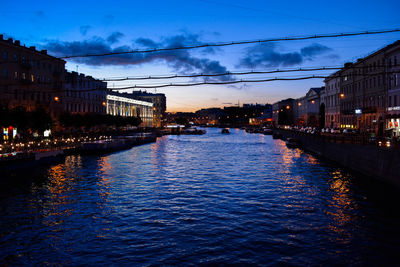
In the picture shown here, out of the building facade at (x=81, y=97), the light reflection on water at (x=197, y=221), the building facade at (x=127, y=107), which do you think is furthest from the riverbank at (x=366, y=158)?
the building facade at (x=127, y=107)

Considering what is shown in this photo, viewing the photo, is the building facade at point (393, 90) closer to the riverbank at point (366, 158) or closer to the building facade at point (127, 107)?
the riverbank at point (366, 158)

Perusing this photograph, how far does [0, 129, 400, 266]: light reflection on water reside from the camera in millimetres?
13750

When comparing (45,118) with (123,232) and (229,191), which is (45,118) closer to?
(229,191)

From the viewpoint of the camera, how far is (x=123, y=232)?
16469 millimetres

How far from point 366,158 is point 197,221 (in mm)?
21221

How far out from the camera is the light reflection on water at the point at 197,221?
13750mm

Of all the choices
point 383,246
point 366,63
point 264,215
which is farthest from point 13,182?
point 366,63

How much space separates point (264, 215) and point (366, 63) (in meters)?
54.3

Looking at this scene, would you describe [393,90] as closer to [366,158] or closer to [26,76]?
[366,158]

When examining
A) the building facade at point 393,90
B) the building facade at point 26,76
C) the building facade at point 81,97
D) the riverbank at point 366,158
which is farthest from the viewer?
the building facade at point 81,97

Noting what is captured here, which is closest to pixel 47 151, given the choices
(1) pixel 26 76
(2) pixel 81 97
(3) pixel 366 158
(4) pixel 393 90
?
(1) pixel 26 76

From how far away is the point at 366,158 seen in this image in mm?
32094

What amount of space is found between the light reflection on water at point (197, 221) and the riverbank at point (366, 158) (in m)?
1.26

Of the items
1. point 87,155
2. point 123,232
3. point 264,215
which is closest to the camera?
point 123,232
